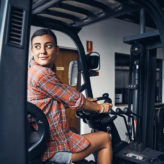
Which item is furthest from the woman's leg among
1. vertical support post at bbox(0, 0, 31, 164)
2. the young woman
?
vertical support post at bbox(0, 0, 31, 164)

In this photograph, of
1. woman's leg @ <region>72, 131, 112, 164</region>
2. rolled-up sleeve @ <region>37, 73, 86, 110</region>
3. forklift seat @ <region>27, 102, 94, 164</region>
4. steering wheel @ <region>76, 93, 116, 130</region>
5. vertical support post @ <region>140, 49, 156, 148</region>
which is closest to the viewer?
forklift seat @ <region>27, 102, 94, 164</region>

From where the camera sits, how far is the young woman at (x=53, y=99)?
167 centimetres

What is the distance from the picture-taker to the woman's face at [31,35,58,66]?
173cm

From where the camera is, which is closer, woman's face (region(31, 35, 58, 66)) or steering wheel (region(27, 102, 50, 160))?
steering wheel (region(27, 102, 50, 160))

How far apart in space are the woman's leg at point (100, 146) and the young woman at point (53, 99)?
0.26 feet

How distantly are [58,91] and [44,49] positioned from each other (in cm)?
33

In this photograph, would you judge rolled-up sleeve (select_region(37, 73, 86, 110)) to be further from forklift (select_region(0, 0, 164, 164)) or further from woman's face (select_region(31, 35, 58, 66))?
forklift (select_region(0, 0, 164, 164))

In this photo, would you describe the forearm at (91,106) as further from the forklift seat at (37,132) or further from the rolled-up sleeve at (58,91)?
the forklift seat at (37,132)

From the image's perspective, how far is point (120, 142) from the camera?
8.72ft

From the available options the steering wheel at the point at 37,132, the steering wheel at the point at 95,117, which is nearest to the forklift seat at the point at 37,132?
the steering wheel at the point at 37,132

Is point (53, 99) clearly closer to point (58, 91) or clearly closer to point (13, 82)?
point (58, 91)

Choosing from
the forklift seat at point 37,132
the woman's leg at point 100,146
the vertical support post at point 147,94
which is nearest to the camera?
the forklift seat at point 37,132

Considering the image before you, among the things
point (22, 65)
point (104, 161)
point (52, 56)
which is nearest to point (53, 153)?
point (104, 161)

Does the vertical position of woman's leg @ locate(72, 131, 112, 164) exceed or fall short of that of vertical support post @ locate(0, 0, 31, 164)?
it falls short
